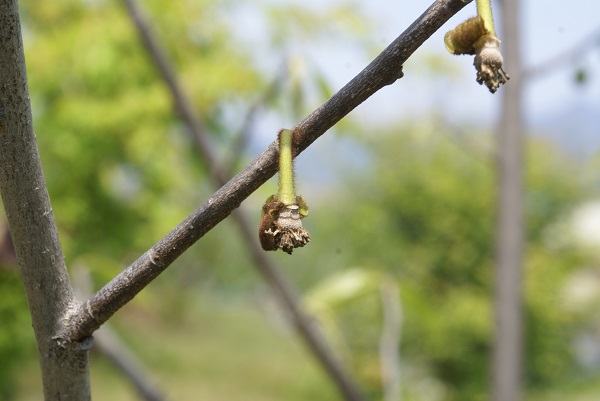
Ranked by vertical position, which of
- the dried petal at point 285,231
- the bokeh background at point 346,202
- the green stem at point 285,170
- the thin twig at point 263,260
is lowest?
the dried petal at point 285,231

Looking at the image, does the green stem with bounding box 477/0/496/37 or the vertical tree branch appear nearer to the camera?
the green stem with bounding box 477/0/496/37

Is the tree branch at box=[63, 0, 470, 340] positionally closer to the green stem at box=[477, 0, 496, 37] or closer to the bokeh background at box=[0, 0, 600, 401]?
the green stem at box=[477, 0, 496, 37]

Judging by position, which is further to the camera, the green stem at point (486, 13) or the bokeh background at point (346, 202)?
the bokeh background at point (346, 202)

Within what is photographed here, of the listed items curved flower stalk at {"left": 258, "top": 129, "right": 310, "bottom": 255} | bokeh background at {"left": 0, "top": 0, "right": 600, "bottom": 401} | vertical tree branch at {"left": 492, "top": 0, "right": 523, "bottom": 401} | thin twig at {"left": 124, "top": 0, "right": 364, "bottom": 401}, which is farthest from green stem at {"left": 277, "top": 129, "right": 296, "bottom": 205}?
bokeh background at {"left": 0, "top": 0, "right": 600, "bottom": 401}

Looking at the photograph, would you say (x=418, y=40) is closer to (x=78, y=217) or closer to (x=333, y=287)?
(x=333, y=287)

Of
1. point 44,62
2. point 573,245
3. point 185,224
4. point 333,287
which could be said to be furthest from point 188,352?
point 185,224

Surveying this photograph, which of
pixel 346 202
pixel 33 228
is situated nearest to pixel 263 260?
pixel 33 228

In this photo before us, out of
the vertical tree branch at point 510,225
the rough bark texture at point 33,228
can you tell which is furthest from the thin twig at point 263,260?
the rough bark texture at point 33,228

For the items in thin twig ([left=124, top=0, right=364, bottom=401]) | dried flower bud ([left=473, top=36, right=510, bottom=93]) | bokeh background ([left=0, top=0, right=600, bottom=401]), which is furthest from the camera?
bokeh background ([left=0, top=0, right=600, bottom=401])

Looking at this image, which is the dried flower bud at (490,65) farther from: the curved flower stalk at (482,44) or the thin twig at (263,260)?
the thin twig at (263,260)
